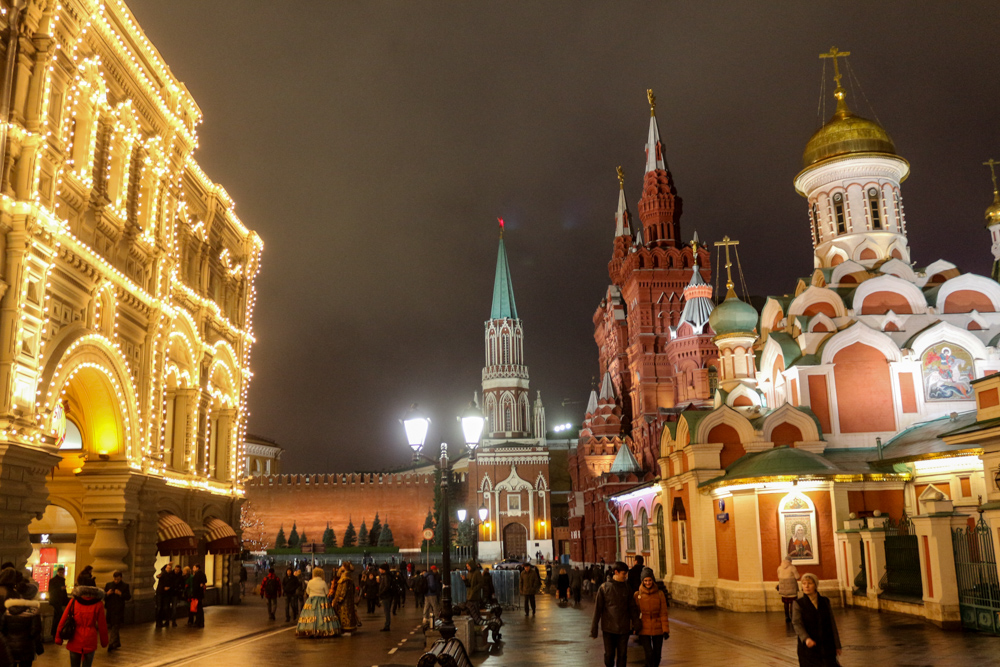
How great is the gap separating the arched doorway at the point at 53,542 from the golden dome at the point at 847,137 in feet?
81.3

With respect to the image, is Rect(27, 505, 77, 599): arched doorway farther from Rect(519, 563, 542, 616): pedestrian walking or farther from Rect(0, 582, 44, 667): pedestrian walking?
Rect(0, 582, 44, 667): pedestrian walking

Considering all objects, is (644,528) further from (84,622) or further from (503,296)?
(503,296)

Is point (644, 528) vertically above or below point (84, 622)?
above

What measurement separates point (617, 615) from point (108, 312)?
1254cm

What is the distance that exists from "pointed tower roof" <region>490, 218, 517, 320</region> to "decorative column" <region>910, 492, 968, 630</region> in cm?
6053

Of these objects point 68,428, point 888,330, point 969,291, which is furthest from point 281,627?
point 969,291

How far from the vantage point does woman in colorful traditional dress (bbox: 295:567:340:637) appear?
1585cm

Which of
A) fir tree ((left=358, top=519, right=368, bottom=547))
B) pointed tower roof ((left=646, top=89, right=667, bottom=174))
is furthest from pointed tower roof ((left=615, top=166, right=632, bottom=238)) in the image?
fir tree ((left=358, top=519, right=368, bottom=547))

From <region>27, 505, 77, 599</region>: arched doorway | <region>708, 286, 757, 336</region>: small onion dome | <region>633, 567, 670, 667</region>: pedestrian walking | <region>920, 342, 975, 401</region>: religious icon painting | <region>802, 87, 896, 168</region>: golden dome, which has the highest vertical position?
<region>802, 87, 896, 168</region>: golden dome

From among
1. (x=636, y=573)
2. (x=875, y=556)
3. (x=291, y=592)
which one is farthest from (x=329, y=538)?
(x=636, y=573)

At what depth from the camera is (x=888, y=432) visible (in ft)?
75.8

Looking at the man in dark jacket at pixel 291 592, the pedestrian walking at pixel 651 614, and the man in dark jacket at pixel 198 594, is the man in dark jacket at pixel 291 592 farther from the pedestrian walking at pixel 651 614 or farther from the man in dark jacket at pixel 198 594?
the pedestrian walking at pixel 651 614

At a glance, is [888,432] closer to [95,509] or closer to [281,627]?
[281,627]

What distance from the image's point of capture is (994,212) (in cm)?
2842
